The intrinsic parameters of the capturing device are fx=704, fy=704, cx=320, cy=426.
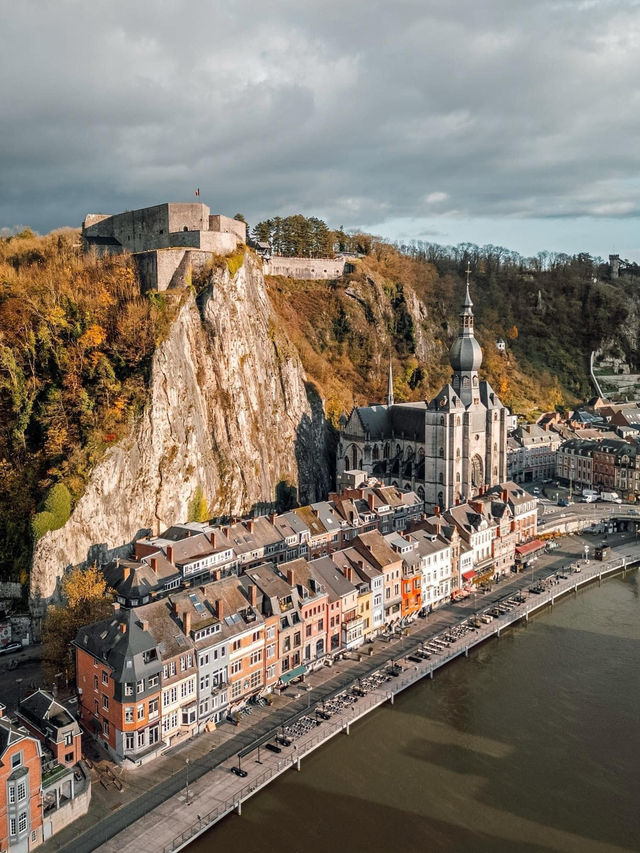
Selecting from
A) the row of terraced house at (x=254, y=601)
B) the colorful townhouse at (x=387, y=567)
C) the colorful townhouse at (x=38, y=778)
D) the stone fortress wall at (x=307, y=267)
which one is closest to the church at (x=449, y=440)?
the row of terraced house at (x=254, y=601)

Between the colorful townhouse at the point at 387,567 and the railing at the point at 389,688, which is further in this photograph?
the colorful townhouse at the point at 387,567

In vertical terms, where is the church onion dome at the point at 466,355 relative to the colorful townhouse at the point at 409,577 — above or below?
above

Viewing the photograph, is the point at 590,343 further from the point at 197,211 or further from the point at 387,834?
the point at 387,834

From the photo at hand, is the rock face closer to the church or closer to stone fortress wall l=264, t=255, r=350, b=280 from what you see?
the church

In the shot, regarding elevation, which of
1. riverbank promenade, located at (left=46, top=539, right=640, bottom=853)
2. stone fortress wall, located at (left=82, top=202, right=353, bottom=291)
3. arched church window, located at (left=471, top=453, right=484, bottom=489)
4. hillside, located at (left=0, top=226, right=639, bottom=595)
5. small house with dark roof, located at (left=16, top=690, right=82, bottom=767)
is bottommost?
riverbank promenade, located at (left=46, top=539, right=640, bottom=853)

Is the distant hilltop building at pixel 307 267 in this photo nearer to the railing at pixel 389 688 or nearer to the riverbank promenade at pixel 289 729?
the railing at pixel 389 688

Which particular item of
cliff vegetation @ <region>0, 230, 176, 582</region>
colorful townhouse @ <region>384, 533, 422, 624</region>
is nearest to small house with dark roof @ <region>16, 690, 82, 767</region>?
cliff vegetation @ <region>0, 230, 176, 582</region>

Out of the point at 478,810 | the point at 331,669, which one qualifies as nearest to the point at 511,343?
the point at 331,669
